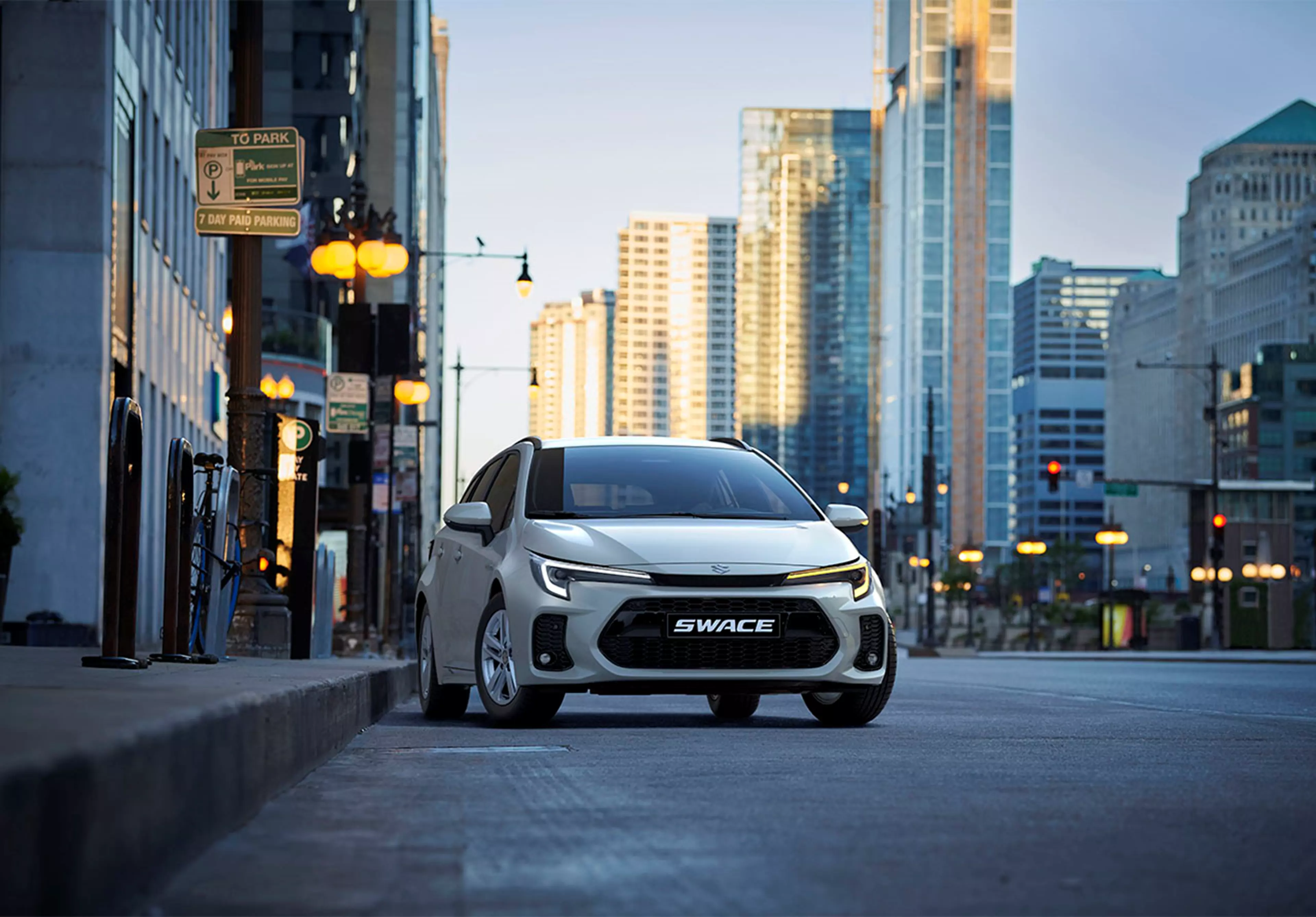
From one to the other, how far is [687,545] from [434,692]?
264 cm

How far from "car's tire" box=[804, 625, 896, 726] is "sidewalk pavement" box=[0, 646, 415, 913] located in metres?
3.82

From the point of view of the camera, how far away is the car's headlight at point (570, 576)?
11109 mm

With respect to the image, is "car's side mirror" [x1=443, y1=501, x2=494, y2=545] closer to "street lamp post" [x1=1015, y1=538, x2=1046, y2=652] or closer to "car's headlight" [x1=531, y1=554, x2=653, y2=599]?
"car's headlight" [x1=531, y1=554, x2=653, y2=599]

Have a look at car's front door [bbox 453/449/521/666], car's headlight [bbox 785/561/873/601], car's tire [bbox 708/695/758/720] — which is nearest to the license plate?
car's headlight [bbox 785/561/873/601]

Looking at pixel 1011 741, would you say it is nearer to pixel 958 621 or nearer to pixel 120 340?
pixel 120 340

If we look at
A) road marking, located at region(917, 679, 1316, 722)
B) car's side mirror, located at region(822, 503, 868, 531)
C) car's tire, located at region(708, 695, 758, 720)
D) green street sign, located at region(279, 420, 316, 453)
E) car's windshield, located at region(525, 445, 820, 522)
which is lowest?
road marking, located at region(917, 679, 1316, 722)

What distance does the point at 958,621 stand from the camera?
154250mm

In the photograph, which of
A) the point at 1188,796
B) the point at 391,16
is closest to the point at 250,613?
the point at 1188,796

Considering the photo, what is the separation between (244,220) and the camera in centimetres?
1614

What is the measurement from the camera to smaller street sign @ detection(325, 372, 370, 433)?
29938 millimetres

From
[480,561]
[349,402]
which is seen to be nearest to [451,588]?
[480,561]

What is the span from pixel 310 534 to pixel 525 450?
377 cm

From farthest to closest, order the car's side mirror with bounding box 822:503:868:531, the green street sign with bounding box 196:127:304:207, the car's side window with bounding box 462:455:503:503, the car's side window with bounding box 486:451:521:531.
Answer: the green street sign with bounding box 196:127:304:207, the car's side window with bounding box 462:455:503:503, the car's side window with bounding box 486:451:521:531, the car's side mirror with bounding box 822:503:868:531

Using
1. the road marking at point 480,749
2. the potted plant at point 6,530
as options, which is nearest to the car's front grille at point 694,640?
the road marking at point 480,749
